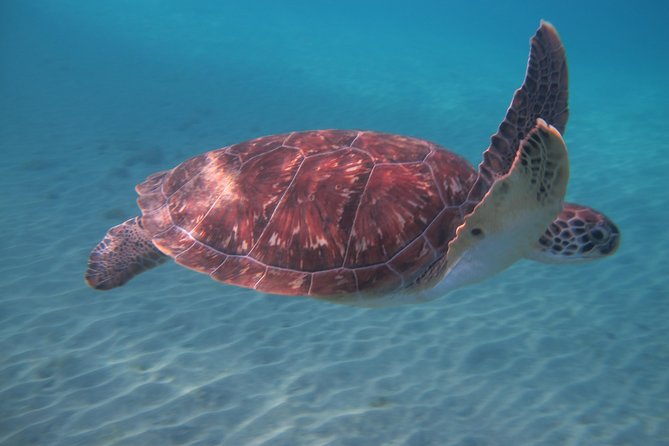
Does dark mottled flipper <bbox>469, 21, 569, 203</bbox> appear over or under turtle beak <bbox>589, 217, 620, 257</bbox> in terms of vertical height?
over

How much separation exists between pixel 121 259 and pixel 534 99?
336cm

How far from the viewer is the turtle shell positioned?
261cm

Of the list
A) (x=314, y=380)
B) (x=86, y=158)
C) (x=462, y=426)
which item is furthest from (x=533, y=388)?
(x=86, y=158)

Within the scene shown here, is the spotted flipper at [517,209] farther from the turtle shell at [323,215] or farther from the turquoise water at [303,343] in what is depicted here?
the turquoise water at [303,343]

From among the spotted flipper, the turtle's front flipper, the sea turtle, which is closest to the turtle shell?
the sea turtle

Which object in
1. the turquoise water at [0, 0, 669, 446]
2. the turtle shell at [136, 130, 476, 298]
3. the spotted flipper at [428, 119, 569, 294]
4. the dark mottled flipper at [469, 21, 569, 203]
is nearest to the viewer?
the spotted flipper at [428, 119, 569, 294]

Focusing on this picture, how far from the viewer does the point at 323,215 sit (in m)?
2.74

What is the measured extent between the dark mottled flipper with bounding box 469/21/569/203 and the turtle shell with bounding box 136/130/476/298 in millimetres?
348

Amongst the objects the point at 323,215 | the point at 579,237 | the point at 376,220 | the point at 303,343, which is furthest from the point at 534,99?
the point at 303,343

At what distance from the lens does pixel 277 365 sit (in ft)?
13.7

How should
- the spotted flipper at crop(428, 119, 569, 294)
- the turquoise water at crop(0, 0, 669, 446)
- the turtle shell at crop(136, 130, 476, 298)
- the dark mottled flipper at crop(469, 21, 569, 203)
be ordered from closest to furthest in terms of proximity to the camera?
the spotted flipper at crop(428, 119, 569, 294) → the dark mottled flipper at crop(469, 21, 569, 203) → the turtle shell at crop(136, 130, 476, 298) → the turquoise water at crop(0, 0, 669, 446)

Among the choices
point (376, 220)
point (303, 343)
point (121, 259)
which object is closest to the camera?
point (376, 220)

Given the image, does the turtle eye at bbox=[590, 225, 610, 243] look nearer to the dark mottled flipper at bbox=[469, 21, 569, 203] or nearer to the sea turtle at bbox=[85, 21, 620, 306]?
the sea turtle at bbox=[85, 21, 620, 306]

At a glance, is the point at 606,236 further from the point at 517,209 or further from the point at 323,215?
the point at 323,215
